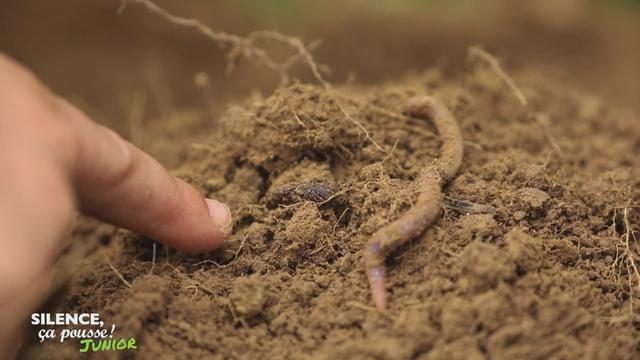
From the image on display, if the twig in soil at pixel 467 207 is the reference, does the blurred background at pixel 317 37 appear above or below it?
above

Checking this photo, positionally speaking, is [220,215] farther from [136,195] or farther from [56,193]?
[56,193]

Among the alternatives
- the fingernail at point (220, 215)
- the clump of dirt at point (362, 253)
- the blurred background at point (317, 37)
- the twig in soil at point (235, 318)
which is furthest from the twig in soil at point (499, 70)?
the twig in soil at point (235, 318)

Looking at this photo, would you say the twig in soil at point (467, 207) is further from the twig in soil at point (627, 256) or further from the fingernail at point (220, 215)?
the fingernail at point (220, 215)

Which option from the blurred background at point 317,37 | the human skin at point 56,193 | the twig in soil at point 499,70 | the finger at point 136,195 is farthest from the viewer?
the blurred background at point 317,37

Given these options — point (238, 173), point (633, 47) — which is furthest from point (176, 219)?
point (633, 47)

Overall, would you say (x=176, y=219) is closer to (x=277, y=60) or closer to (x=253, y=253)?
(x=253, y=253)
